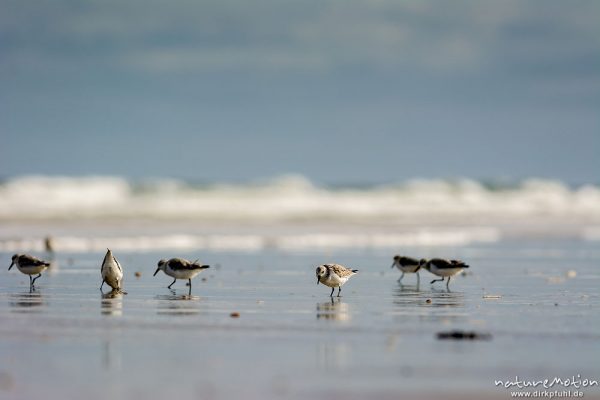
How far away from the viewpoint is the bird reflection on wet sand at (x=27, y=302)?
1557 centimetres

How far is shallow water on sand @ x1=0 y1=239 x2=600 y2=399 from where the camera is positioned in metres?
10.1

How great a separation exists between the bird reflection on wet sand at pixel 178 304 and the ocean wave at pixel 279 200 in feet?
111

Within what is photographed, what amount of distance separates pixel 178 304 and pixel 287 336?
393cm

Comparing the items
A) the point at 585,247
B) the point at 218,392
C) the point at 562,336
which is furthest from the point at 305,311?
the point at 585,247

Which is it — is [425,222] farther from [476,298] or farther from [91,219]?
[476,298]

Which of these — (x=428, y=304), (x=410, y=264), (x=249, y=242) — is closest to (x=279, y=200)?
(x=249, y=242)

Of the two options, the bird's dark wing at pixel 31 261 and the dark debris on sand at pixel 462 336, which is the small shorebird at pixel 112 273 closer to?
the bird's dark wing at pixel 31 261

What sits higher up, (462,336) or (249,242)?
(249,242)

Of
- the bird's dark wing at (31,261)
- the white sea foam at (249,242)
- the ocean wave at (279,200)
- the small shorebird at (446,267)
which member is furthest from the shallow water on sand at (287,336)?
the ocean wave at (279,200)

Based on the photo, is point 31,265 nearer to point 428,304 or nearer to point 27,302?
point 27,302

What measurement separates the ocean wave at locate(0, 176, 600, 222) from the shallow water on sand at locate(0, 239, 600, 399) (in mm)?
33270

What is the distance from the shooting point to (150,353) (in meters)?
11.6

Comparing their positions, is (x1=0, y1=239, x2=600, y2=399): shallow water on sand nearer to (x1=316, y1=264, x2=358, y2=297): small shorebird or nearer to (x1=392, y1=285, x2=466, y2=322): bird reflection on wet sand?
(x1=392, y1=285, x2=466, y2=322): bird reflection on wet sand

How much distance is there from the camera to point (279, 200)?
6900 cm
